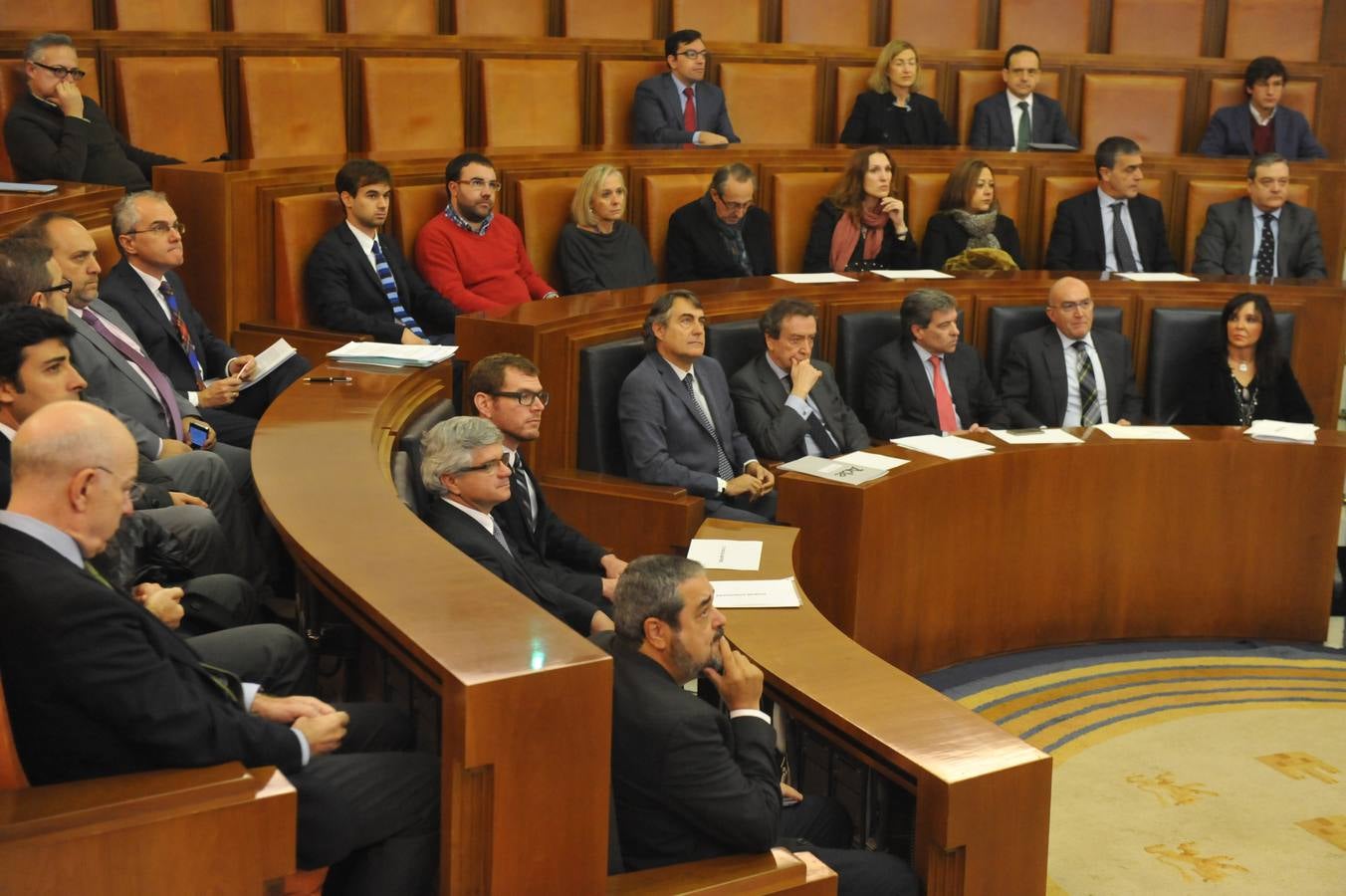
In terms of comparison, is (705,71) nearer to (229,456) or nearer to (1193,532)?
(1193,532)

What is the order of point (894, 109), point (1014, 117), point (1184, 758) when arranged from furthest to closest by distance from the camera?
point (1014, 117), point (894, 109), point (1184, 758)

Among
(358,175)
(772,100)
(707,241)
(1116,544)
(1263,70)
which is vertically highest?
(1263,70)

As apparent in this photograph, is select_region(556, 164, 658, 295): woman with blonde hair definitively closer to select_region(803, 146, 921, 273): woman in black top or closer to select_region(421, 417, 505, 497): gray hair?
select_region(803, 146, 921, 273): woman in black top

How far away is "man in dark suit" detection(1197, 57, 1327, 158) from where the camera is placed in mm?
6105

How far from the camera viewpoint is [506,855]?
1663 mm

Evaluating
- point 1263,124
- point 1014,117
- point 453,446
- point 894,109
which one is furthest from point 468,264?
point 1263,124

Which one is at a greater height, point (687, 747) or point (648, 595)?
point (648, 595)

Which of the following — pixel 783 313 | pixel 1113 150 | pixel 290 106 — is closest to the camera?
pixel 783 313

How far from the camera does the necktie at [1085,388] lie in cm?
455

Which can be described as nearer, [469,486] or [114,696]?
[114,696]

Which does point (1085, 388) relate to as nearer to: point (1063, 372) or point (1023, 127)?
point (1063, 372)

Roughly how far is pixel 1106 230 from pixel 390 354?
3042mm

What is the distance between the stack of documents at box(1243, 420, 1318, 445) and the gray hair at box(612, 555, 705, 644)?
2541mm

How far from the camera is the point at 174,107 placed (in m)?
4.68
